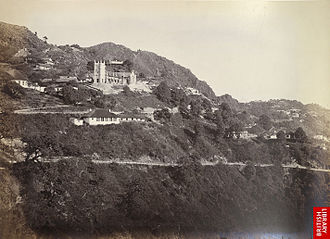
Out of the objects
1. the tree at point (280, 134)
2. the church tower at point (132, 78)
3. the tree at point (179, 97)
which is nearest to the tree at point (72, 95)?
the church tower at point (132, 78)

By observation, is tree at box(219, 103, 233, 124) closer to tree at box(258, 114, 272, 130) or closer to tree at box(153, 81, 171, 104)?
tree at box(258, 114, 272, 130)

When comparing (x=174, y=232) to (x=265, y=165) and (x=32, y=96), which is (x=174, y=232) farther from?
(x=32, y=96)

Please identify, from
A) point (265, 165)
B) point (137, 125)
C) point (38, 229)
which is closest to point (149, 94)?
point (137, 125)

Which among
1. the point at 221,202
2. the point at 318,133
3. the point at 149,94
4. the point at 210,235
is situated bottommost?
the point at 210,235

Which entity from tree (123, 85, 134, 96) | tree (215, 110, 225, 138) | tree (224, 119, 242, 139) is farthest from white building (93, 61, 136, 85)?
tree (224, 119, 242, 139)

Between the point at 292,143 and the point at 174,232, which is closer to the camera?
the point at 174,232

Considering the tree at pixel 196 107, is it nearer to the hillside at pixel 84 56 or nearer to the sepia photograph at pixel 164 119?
the sepia photograph at pixel 164 119
